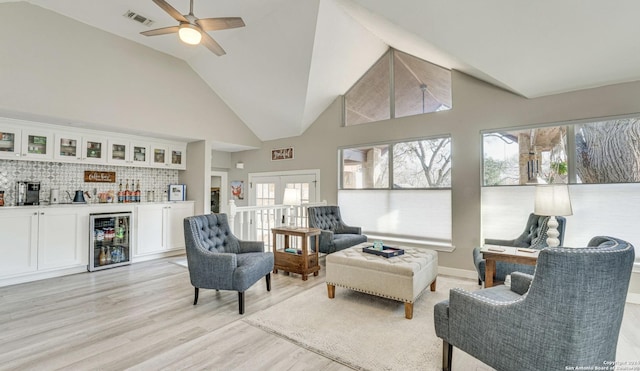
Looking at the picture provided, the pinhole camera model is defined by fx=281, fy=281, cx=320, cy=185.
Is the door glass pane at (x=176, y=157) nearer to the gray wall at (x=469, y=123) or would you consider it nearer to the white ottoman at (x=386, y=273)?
the gray wall at (x=469, y=123)

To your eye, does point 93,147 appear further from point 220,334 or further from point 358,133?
point 358,133

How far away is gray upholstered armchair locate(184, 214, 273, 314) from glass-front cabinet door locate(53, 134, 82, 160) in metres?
2.87

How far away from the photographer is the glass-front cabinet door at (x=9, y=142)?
3872mm

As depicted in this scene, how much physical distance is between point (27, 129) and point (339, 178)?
483 cm

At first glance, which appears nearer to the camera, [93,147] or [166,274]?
[166,274]

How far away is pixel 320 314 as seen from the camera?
2.81 meters

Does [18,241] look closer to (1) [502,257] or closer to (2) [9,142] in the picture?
(2) [9,142]

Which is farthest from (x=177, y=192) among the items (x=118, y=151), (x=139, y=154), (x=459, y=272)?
(x=459, y=272)

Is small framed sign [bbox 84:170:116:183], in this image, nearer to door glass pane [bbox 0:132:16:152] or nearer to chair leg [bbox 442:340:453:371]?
door glass pane [bbox 0:132:16:152]

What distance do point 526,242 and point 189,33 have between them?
451cm

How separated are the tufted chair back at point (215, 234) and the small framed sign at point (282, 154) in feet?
9.09

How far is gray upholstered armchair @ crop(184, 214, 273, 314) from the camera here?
287 centimetres

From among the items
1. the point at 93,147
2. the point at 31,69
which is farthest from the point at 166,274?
the point at 31,69

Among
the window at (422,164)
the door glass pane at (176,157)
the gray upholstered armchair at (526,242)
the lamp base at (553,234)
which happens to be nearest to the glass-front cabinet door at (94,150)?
the door glass pane at (176,157)
